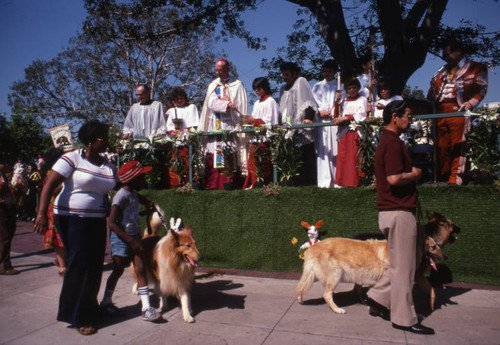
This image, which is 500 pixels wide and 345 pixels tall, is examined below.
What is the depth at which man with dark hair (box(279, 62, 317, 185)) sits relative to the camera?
7148mm

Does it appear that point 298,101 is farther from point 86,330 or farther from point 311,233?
point 86,330

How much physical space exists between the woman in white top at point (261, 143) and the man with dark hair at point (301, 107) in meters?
0.27

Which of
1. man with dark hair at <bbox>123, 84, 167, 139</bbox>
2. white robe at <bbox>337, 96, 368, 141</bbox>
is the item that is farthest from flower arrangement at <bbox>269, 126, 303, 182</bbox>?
man with dark hair at <bbox>123, 84, 167, 139</bbox>

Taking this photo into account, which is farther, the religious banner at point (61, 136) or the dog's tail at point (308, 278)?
the religious banner at point (61, 136)

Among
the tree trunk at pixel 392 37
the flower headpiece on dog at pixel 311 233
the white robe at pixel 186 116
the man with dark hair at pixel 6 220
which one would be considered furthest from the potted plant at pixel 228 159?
the tree trunk at pixel 392 37

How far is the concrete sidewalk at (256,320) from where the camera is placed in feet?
12.8

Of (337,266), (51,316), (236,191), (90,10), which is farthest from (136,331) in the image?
(90,10)

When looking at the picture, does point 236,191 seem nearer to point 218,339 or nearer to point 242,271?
point 242,271

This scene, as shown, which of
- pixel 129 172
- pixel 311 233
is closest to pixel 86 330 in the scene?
pixel 129 172

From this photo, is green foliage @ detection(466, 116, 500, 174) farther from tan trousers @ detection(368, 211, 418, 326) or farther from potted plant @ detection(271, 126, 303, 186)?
potted plant @ detection(271, 126, 303, 186)

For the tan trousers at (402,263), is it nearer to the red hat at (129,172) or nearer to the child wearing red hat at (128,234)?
the child wearing red hat at (128,234)

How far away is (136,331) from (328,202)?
3.29m

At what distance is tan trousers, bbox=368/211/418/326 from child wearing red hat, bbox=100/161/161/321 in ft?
8.38

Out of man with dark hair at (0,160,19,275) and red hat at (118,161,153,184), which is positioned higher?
red hat at (118,161,153,184)
